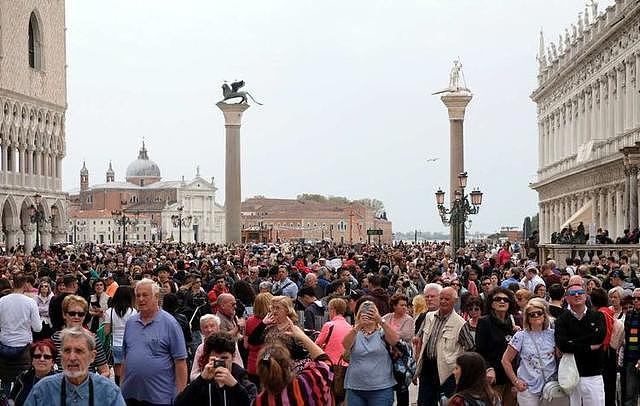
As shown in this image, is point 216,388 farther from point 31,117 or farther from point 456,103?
point 31,117

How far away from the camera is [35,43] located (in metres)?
66.9

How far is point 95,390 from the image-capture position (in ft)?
21.6

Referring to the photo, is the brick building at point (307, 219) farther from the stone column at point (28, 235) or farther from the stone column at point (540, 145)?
the stone column at point (28, 235)

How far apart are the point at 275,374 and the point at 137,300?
2.24 meters

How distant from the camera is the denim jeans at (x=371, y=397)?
32.0 feet

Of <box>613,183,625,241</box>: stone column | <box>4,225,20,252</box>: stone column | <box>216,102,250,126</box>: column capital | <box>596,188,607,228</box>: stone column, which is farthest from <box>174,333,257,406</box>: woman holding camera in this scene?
<box>216,102,250,126</box>: column capital

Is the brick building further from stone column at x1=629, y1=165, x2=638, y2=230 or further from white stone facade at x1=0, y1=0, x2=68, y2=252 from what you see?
stone column at x1=629, y1=165, x2=638, y2=230

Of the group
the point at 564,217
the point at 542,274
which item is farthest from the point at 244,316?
the point at 564,217

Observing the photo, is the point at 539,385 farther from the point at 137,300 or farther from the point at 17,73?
the point at 17,73

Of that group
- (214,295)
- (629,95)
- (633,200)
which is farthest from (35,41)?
(214,295)

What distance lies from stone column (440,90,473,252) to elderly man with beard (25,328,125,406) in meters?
50.4

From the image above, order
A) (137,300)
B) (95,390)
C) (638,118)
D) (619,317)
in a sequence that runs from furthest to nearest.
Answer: (638,118)
(619,317)
(137,300)
(95,390)

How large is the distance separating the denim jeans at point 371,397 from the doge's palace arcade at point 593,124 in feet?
83.1

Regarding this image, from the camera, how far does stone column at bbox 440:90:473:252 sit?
57281 mm
